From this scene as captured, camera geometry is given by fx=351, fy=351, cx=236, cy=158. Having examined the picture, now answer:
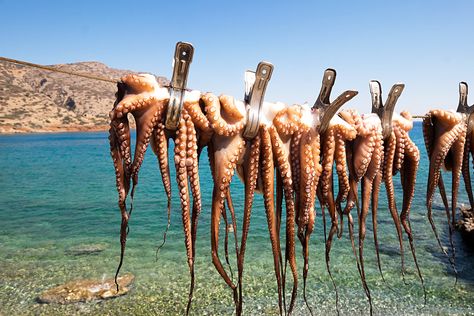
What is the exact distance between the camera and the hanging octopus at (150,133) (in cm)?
243

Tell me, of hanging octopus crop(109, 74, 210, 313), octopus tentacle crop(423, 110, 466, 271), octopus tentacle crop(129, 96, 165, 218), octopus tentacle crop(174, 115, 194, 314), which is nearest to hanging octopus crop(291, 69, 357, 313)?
hanging octopus crop(109, 74, 210, 313)

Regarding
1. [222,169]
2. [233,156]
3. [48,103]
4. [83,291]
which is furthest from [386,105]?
[48,103]

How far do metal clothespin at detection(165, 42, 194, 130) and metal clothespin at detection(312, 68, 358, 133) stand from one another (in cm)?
110

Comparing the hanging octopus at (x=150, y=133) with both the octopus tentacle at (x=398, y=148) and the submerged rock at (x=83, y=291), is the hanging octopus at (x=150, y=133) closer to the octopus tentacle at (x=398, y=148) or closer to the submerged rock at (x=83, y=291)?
the octopus tentacle at (x=398, y=148)

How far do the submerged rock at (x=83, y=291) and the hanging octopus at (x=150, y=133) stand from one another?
372 inches

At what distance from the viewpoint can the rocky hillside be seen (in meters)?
138

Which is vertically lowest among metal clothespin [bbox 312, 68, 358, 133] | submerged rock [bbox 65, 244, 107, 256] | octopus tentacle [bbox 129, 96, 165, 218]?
submerged rock [bbox 65, 244, 107, 256]

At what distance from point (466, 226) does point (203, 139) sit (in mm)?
16940

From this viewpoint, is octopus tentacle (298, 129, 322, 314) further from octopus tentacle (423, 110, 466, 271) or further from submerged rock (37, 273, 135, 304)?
submerged rock (37, 273, 135, 304)

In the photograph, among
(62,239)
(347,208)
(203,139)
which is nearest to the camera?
(203,139)

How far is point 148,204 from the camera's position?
89.3 feet

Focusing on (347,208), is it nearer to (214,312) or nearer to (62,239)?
(214,312)

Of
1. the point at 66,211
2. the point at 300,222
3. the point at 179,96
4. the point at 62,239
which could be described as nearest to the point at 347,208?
the point at 300,222

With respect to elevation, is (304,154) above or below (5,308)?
above
